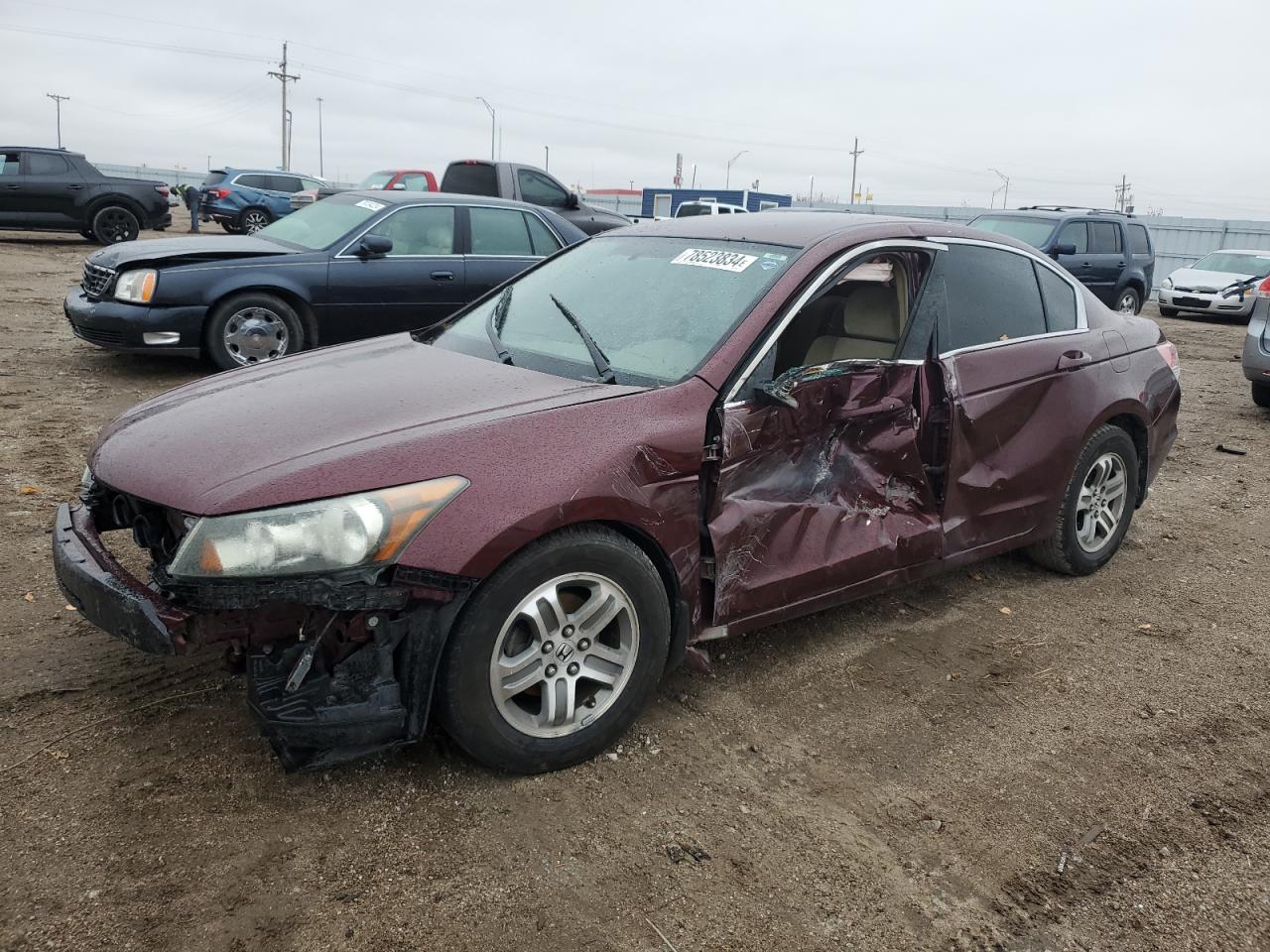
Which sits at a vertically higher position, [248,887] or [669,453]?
[669,453]

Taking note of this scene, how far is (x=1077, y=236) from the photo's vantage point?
47.4 ft

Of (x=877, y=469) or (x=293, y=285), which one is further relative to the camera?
(x=293, y=285)

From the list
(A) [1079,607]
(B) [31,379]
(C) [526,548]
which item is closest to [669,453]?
(C) [526,548]

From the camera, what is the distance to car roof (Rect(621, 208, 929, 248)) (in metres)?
3.63

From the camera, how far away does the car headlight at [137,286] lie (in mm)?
7414

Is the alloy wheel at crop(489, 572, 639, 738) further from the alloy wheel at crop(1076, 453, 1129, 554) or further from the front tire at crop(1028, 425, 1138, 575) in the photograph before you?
the alloy wheel at crop(1076, 453, 1129, 554)

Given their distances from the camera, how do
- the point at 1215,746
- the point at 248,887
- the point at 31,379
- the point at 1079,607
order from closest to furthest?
the point at 248,887 < the point at 1215,746 < the point at 1079,607 < the point at 31,379

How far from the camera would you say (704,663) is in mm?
3164

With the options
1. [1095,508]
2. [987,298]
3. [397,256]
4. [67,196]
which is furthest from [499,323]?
[67,196]

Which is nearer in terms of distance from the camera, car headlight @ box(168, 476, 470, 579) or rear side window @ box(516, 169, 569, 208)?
car headlight @ box(168, 476, 470, 579)

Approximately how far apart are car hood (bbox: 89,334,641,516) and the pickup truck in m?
10.2

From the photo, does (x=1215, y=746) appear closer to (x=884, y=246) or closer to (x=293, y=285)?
(x=884, y=246)

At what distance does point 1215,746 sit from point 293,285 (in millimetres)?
6842

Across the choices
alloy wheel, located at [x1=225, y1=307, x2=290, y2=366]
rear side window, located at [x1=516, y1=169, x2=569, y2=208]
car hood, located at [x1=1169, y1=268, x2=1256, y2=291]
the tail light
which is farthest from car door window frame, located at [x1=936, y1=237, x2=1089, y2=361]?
car hood, located at [x1=1169, y1=268, x2=1256, y2=291]
